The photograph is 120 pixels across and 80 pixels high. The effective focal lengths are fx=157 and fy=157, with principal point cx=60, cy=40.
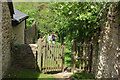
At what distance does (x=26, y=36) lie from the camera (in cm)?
1212

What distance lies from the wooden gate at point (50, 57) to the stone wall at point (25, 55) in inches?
13.7

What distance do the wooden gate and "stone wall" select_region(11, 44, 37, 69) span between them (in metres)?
0.35

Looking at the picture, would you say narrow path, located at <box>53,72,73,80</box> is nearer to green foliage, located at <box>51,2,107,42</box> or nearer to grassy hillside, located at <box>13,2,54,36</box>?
green foliage, located at <box>51,2,107,42</box>

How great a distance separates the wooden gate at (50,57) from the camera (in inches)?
292

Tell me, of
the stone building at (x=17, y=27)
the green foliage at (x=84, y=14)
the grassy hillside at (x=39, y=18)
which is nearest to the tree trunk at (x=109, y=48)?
the green foliage at (x=84, y=14)

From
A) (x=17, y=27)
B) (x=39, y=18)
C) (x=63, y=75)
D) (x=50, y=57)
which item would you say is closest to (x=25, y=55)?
(x=50, y=57)

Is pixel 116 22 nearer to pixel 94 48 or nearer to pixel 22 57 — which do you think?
pixel 94 48

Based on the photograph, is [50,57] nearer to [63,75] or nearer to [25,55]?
[63,75]

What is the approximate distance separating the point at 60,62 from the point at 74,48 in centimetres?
99

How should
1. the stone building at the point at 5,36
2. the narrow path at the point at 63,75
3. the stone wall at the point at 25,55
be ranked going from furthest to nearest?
the stone wall at the point at 25,55 < the narrow path at the point at 63,75 < the stone building at the point at 5,36

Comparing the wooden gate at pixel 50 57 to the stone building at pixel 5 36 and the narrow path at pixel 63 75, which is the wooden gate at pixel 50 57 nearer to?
the narrow path at pixel 63 75

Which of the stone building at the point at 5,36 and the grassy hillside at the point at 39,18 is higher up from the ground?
the grassy hillside at the point at 39,18

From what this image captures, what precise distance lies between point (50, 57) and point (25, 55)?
1.21m

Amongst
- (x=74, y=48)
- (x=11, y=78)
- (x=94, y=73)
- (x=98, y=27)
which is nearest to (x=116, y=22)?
(x=98, y=27)
